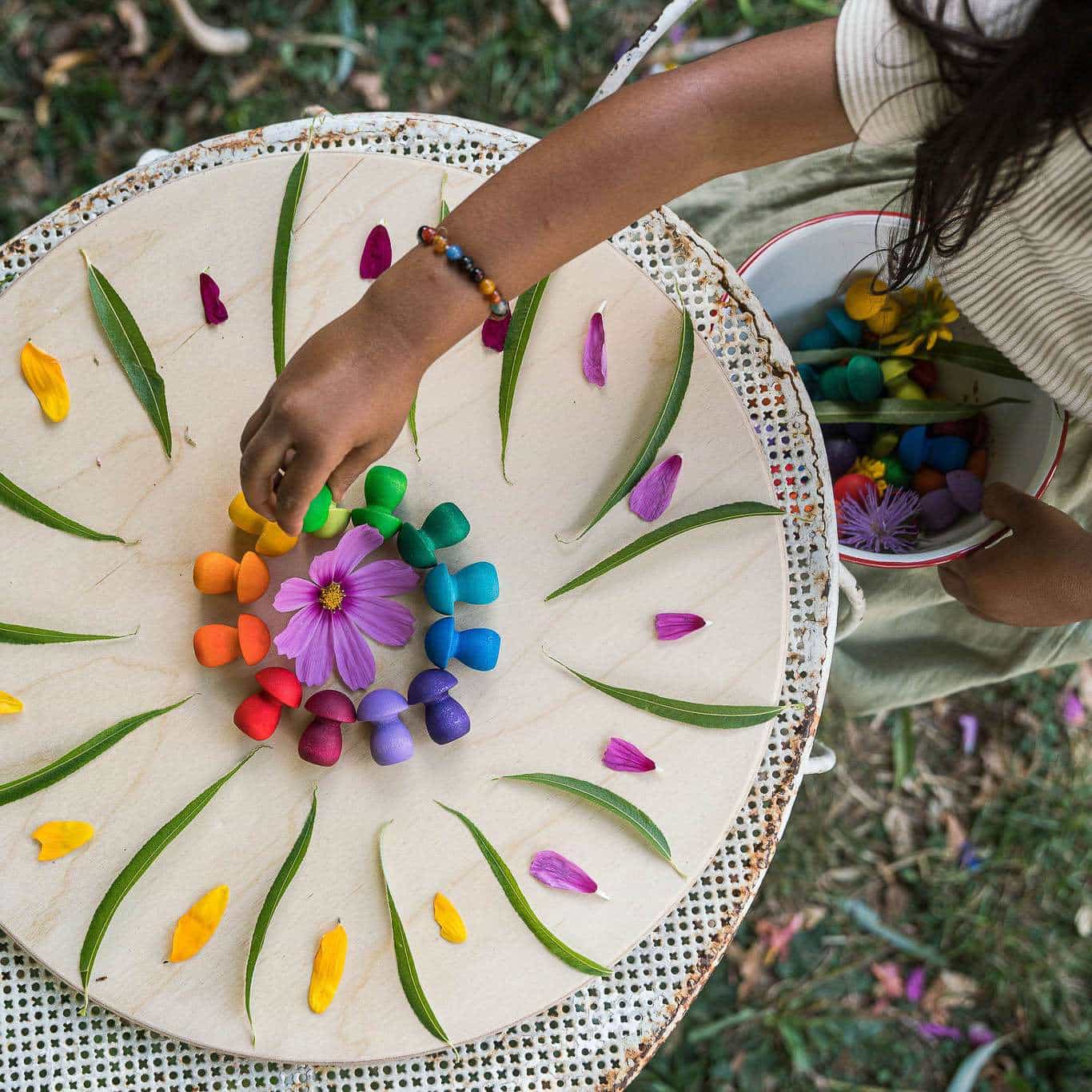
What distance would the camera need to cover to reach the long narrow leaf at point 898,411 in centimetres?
93

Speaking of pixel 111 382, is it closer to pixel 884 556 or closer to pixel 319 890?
pixel 319 890

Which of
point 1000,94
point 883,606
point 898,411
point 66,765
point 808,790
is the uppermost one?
point 1000,94

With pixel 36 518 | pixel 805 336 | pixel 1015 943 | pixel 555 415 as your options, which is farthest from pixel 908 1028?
pixel 36 518

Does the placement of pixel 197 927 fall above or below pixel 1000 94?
below

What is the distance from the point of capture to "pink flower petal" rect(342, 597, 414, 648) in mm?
746

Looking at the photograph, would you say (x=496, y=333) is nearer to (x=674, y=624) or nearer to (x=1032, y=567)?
(x=674, y=624)

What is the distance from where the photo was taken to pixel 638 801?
749 millimetres

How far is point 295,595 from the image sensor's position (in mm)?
728

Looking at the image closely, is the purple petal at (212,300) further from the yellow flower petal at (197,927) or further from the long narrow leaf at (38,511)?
the yellow flower petal at (197,927)

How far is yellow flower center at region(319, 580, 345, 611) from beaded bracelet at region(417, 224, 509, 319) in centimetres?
23

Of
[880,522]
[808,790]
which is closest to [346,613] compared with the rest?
[880,522]

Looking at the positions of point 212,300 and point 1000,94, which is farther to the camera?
point 212,300

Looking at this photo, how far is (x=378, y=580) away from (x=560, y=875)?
26 cm

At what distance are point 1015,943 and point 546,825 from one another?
945mm
